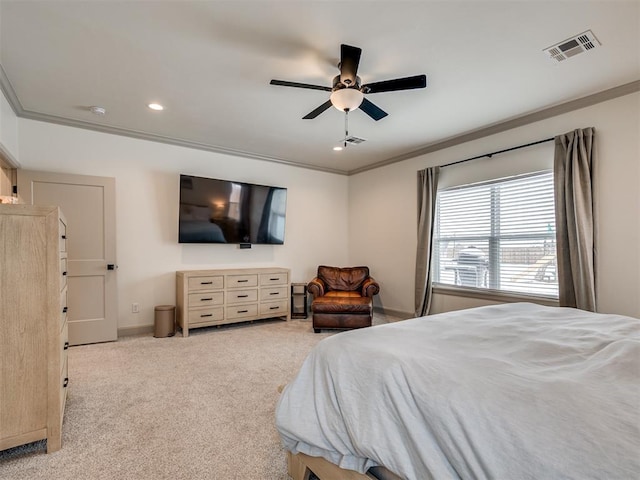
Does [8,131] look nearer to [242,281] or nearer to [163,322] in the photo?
[163,322]

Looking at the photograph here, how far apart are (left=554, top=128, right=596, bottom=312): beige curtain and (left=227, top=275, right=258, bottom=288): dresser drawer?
3.67 meters

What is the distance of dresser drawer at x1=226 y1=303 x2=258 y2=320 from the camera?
4430 millimetres

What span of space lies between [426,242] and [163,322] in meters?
3.67

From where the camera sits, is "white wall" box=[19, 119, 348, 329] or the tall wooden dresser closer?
the tall wooden dresser

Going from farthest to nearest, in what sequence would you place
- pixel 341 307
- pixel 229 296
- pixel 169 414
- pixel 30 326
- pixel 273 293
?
pixel 273 293, pixel 229 296, pixel 341 307, pixel 169 414, pixel 30 326

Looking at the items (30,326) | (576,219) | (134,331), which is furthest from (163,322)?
(576,219)

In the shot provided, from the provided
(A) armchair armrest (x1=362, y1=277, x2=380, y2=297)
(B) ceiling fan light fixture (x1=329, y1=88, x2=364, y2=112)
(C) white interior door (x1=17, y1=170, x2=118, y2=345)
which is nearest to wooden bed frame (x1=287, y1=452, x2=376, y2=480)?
(B) ceiling fan light fixture (x1=329, y1=88, x2=364, y2=112)

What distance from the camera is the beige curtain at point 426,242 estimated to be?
15.0ft

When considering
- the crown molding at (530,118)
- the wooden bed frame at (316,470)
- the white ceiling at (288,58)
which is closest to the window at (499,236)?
the crown molding at (530,118)

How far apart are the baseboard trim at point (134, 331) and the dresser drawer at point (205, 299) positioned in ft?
2.30

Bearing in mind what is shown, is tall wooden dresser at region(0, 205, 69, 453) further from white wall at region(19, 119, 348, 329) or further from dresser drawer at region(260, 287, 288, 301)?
dresser drawer at region(260, 287, 288, 301)

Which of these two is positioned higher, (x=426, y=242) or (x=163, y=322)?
(x=426, y=242)

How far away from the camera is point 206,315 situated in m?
4.23

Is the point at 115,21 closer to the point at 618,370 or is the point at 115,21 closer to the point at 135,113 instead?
the point at 135,113
